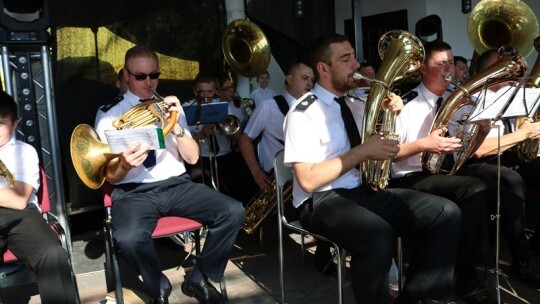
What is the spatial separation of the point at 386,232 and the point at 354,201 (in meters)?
0.33

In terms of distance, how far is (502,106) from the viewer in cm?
260

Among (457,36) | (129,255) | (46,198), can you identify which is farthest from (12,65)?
(457,36)

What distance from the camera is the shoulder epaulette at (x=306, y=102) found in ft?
9.57

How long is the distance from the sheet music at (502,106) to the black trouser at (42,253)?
220 cm

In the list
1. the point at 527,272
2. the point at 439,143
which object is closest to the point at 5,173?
the point at 439,143

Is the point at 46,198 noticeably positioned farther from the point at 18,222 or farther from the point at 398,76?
the point at 398,76

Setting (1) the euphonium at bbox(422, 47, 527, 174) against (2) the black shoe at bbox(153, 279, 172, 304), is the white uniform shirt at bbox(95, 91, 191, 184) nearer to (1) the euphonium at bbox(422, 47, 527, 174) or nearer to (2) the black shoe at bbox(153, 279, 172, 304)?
(2) the black shoe at bbox(153, 279, 172, 304)

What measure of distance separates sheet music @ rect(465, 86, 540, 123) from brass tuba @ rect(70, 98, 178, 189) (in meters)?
1.72

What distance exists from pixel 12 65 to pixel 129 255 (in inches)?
69.2

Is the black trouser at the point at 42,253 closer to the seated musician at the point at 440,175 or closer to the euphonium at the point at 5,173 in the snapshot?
the euphonium at the point at 5,173

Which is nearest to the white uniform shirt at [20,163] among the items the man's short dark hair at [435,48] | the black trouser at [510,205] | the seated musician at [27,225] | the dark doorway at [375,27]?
the seated musician at [27,225]

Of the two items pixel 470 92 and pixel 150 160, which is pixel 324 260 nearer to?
pixel 150 160

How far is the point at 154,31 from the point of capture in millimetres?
5477

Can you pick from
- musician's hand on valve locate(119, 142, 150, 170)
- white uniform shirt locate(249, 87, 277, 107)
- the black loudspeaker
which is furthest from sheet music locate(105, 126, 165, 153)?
the black loudspeaker
